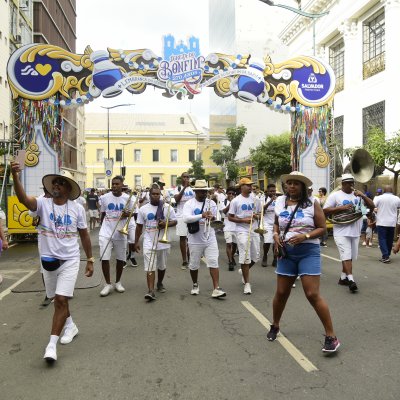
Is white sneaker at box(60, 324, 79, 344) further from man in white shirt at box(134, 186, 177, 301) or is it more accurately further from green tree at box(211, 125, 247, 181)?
green tree at box(211, 125, 247, 181)

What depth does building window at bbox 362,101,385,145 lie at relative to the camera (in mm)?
20981

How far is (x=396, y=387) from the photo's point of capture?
12.3 feet

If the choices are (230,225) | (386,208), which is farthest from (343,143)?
(230,225)

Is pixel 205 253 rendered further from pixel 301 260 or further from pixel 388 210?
pixel 388 210

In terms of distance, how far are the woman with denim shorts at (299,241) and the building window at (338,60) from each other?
21965mm

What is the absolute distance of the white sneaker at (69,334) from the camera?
496 cm

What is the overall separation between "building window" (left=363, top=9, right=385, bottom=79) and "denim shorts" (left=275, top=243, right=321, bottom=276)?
1895cm

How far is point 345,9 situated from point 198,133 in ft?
151

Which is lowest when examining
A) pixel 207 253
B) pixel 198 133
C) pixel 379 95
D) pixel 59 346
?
pixel 59 346

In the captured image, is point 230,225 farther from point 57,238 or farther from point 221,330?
point 57,238

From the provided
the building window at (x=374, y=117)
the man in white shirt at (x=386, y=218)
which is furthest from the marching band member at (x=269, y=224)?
the building window at (x=374, y=117)

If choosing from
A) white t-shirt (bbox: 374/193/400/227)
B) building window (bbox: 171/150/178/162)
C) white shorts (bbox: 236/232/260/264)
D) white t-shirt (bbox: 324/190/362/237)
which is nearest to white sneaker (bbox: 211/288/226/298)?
white shorts (bbox: 236/232/260/264)

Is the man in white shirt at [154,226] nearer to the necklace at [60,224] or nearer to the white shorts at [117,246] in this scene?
the white shorts at [117,246]

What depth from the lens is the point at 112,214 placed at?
7660 millimetres
